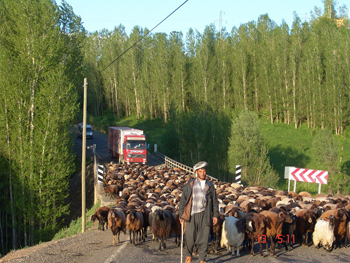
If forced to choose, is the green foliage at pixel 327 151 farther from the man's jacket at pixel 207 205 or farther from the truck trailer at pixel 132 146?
the man's jacket at pixel 207 205

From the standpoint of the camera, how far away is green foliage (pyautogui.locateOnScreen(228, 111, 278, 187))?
41.2 metres

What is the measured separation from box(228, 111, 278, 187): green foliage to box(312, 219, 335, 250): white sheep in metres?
29.7

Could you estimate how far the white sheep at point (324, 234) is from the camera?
1060 centimetres

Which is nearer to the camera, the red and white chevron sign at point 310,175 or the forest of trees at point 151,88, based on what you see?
the red and white chevron sign at point 310,175

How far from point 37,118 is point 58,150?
9.49ft

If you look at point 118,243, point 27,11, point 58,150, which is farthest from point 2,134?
point 118,243

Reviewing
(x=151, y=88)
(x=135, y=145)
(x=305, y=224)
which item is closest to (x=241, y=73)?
(x=151, y=88)

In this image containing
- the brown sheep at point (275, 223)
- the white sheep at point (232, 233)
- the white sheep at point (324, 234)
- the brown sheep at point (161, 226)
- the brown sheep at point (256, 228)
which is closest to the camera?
the white sheep at point (232, 233)

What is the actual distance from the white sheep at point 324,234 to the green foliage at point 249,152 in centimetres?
2974

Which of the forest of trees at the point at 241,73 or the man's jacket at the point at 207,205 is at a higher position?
the forest of trees at the point at 241,73

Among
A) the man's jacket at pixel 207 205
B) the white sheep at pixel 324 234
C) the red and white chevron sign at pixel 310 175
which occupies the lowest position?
the white sheep at pixel 324 234

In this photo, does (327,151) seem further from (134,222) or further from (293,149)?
(134,222)

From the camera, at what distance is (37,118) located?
28078mm

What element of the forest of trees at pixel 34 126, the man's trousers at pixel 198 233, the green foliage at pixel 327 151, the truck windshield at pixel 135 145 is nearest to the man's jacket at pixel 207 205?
the man's trousers at pixel 198 233
